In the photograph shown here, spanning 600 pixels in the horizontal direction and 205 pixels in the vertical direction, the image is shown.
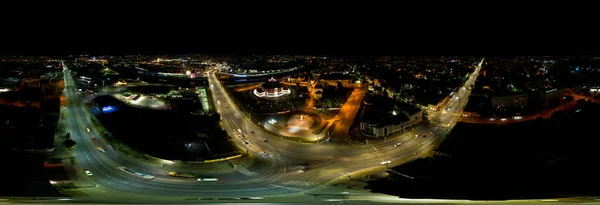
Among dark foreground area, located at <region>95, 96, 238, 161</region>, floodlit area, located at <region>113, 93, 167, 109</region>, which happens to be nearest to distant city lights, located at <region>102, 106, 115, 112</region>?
dark foreground area, located at <region>95, 96, 238, 161</region>

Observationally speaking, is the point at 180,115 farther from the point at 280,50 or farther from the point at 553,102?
the point at 280,50

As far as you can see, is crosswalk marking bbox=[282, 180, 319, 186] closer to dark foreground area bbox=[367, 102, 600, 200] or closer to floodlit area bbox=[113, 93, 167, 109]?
dark foreground area bbox=[367, 102, 600, 200]

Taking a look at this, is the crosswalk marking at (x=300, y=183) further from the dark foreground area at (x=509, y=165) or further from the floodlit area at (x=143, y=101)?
the floodlit area at (x=143, y=101)

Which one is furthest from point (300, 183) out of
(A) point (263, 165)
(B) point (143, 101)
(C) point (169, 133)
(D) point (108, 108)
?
(B) point (143, 101)

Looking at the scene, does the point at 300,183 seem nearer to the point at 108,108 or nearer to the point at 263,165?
the point at 263,165

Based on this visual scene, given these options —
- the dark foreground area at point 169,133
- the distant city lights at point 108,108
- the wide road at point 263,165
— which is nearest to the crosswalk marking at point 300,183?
the wide road at point 263,165

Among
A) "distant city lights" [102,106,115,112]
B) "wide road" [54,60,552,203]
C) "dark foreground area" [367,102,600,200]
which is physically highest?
"dark foreground area" [367,102,600,200]
